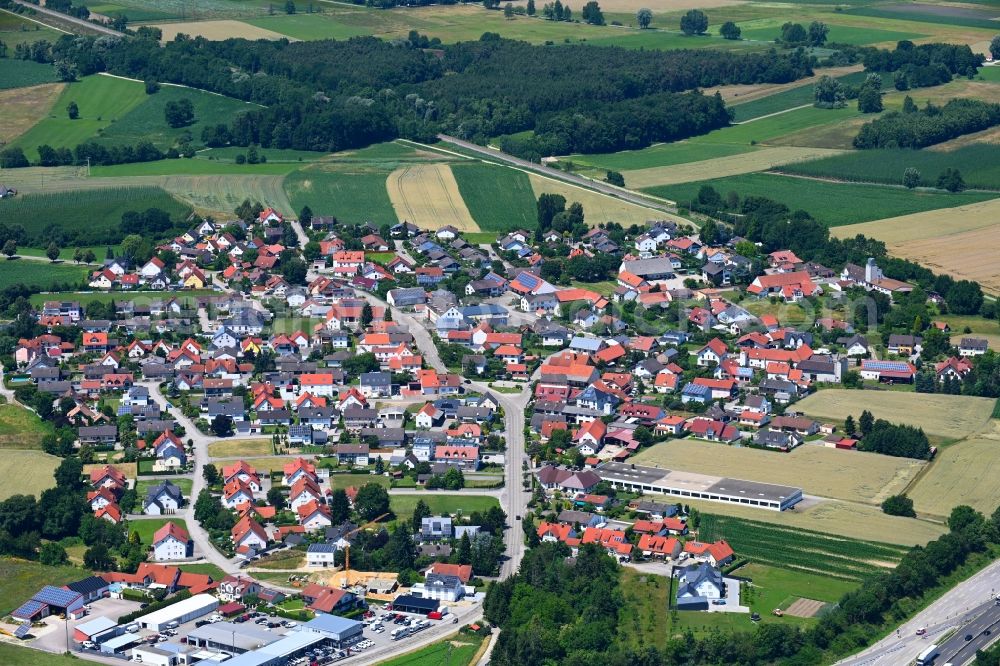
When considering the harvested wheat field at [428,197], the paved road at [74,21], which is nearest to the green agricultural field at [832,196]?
the harvested wheat field at [428,197]

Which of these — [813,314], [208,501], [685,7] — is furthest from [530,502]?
[685,7]

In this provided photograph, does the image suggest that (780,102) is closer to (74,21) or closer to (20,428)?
(74,21)

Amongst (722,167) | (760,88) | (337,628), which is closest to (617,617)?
(337,628)

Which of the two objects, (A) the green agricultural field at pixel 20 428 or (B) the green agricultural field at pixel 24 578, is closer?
(B) the green agricultural field at pixel 24 578

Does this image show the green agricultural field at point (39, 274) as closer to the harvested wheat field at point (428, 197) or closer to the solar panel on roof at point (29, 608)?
the harvested wheat field at point (428, 197)

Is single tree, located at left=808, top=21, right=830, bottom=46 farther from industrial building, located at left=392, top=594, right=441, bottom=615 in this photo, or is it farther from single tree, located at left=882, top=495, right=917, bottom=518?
industrial building, located at left=392, top=594, right=441, bottom=615

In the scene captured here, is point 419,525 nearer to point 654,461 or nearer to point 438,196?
point 654,461
